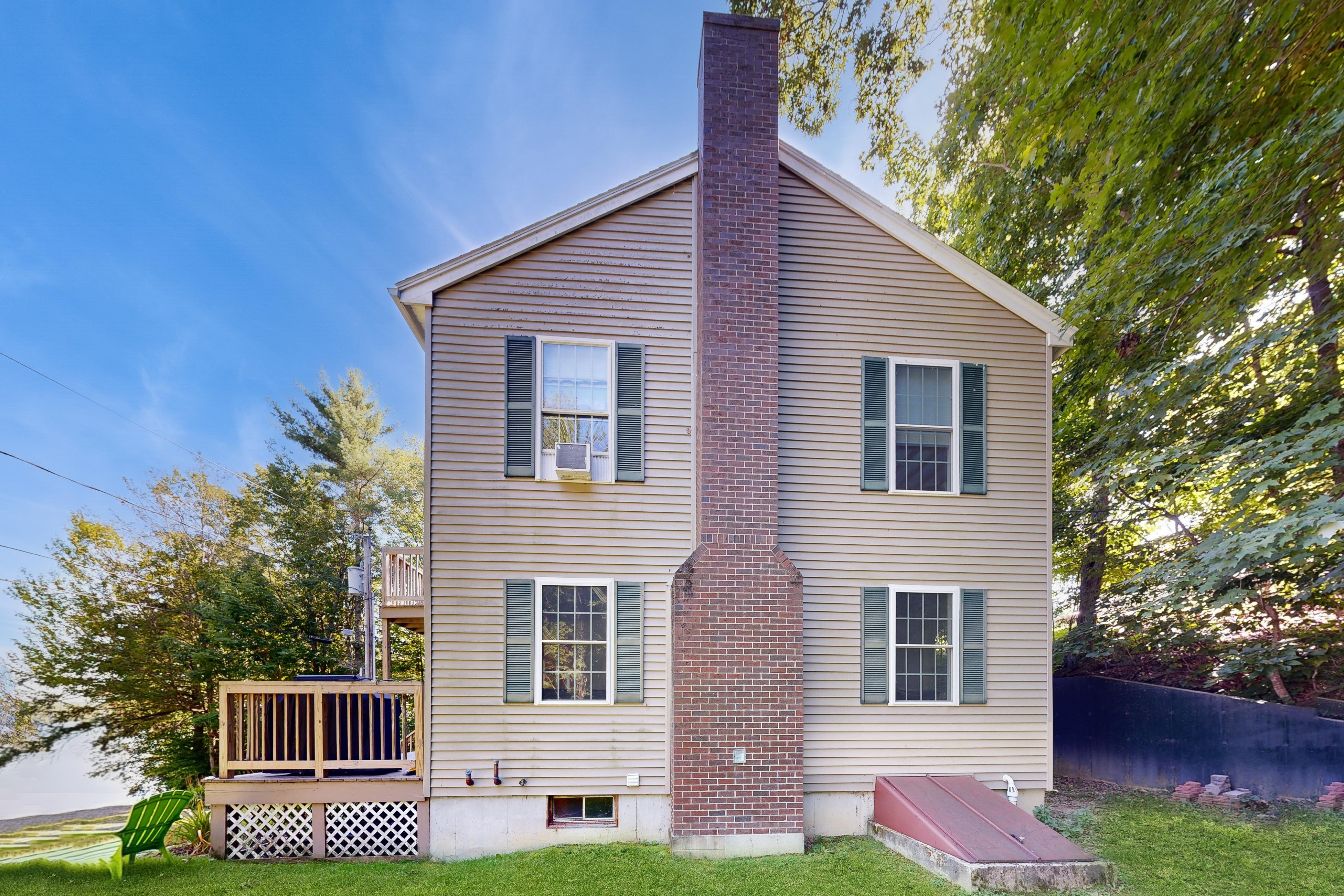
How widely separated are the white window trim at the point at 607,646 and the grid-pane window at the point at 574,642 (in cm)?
3

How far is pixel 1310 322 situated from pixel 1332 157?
1.93 metres

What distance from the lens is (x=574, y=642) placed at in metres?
6.54

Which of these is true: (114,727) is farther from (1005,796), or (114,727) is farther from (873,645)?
(1005,796)

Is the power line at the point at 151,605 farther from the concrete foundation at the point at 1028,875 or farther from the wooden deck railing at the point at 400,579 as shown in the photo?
the concrete foundation at the point at 1028,875

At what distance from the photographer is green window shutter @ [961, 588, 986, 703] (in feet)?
22.8

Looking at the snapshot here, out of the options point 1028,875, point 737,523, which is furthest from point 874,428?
point 1028,875

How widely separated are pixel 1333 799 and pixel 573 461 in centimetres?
881

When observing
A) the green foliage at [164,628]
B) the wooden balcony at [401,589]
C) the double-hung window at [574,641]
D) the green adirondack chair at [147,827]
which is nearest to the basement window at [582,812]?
the double-hung window at [574,641]

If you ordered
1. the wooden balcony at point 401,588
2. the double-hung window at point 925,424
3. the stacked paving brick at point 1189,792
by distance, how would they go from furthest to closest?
the wooden balcony at point 401,588, the stacked paving brick at point 1189,792, the double-hung window at point 925,424

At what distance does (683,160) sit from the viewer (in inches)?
275

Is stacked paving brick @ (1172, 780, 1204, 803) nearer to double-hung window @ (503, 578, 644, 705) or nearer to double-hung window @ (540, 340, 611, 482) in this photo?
double-hung window @ (503, 578, 644, 705)

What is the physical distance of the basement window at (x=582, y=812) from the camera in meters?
6.39

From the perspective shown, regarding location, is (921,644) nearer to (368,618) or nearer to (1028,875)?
(1028,875)

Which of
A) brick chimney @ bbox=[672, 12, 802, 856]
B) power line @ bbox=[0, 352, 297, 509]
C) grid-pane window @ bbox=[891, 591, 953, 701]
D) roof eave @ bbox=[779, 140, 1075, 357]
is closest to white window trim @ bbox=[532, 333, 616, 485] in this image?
brick chimney @ bbox=[672, 12, 802, 856]
